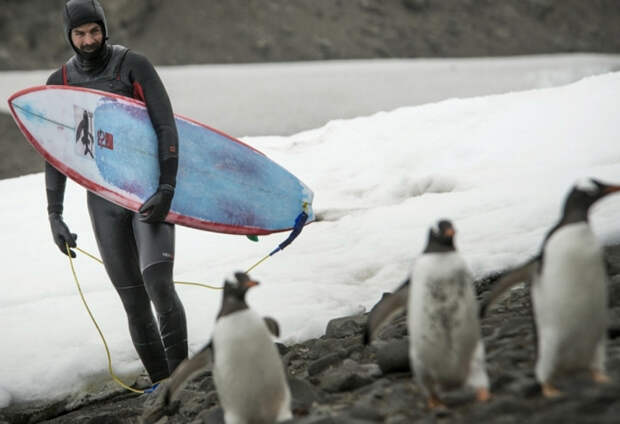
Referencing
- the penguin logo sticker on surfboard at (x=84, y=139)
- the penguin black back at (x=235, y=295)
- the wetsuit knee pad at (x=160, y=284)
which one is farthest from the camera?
the penguin logo sticker on surfboard at (x=84, y=139)

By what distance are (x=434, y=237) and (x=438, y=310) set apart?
0.96 feet

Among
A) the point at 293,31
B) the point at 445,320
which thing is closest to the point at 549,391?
the point at 445,320

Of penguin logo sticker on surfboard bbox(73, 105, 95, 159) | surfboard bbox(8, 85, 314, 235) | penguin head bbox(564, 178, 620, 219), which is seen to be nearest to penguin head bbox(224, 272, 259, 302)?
penguin head bbox(564, 178, 620, 219)

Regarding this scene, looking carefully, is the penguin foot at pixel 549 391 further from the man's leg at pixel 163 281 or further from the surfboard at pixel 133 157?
the surfboard at pixel 133 157

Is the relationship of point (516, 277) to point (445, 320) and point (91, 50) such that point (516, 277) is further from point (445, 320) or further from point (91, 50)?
point (91, 50)

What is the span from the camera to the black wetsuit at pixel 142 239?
4352 mm

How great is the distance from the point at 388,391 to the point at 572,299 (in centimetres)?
99

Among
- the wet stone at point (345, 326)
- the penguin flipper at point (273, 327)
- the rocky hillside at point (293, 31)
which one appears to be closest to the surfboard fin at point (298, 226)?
the wet stone at point (345, 326)

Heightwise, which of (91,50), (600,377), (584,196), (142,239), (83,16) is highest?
(83,16)

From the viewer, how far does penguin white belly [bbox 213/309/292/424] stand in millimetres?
3049

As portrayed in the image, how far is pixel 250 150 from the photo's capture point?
5.64m

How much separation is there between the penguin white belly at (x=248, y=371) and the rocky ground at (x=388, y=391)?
0.15 meters

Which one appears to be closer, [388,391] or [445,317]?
[445,317]

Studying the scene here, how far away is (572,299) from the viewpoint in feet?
9.27
